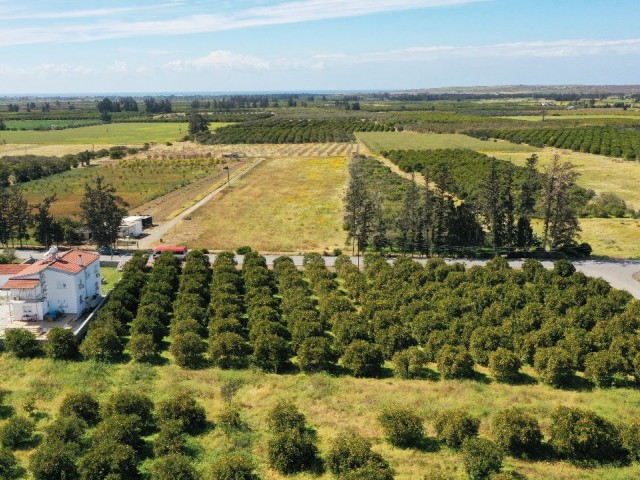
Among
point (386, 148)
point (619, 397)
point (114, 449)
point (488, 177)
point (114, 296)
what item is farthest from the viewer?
point (386, 148)

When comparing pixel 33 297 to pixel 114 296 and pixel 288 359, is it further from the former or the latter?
pixel 288 359

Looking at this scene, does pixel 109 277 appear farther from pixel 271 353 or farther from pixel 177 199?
pixel 177 199

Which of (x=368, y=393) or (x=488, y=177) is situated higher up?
(x=488, y=177)

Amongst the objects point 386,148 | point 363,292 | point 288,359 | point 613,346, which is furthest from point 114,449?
point 386,148

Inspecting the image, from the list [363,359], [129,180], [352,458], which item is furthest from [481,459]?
[129,180]

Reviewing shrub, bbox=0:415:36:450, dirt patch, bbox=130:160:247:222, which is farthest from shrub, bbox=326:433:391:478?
dirt patch, bbox=130:160:247:222

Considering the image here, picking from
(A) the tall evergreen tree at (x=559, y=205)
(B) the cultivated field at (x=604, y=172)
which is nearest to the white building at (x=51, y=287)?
(A) the tall evergreen tree at (x=559, y=205)

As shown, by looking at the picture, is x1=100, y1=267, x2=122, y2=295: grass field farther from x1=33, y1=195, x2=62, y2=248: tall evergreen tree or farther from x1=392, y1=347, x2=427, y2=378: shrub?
x1=392, y1=347, x2=427, y2=378: shrub

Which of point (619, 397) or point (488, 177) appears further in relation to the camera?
point (488, 177)
